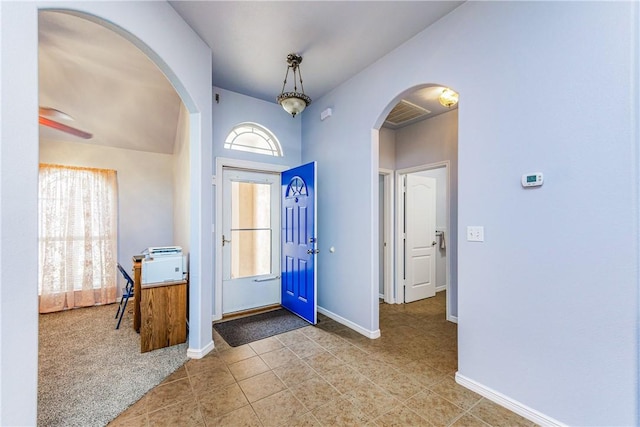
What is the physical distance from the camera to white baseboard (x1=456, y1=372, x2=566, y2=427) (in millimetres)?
1698

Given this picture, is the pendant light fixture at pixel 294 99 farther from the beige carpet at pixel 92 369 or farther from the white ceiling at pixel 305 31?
the beige carpet at pixel 92 369

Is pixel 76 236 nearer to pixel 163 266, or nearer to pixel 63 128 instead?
pixel 63 128

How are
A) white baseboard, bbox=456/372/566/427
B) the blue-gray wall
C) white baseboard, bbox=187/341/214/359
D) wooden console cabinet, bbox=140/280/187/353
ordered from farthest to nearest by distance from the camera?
wooden console cabinet, bbox=140/280/187/353 → white baseboard, bbox=187/341/214/359 → white baseboard, bbox=456/372/566/427 → the blue-gray wall

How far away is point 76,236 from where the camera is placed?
387 cm

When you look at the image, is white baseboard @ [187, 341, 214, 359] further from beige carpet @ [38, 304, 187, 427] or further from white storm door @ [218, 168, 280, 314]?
white storm door @ [218, 168, 280, 314]

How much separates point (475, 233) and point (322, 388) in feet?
5.56

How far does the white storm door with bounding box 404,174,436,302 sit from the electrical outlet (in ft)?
7.40

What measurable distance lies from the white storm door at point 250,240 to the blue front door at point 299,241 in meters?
0.20

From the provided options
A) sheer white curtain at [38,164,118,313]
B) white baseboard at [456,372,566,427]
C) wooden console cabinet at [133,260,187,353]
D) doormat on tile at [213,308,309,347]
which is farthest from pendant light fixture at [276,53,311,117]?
sheer white curtain at [38,164,118,313]

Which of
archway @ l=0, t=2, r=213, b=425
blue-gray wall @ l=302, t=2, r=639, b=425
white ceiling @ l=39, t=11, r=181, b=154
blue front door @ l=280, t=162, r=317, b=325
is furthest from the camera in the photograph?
blue front door @ l=280, t=162, r=317, b=325

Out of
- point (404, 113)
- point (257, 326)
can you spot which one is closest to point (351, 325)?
point (257, 326)

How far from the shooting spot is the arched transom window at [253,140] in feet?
12.1

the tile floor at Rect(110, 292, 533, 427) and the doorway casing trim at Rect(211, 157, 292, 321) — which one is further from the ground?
the doorway casing trim at Rect(211, 157, 292, 321)

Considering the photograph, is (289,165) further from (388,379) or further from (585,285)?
(585,285)
